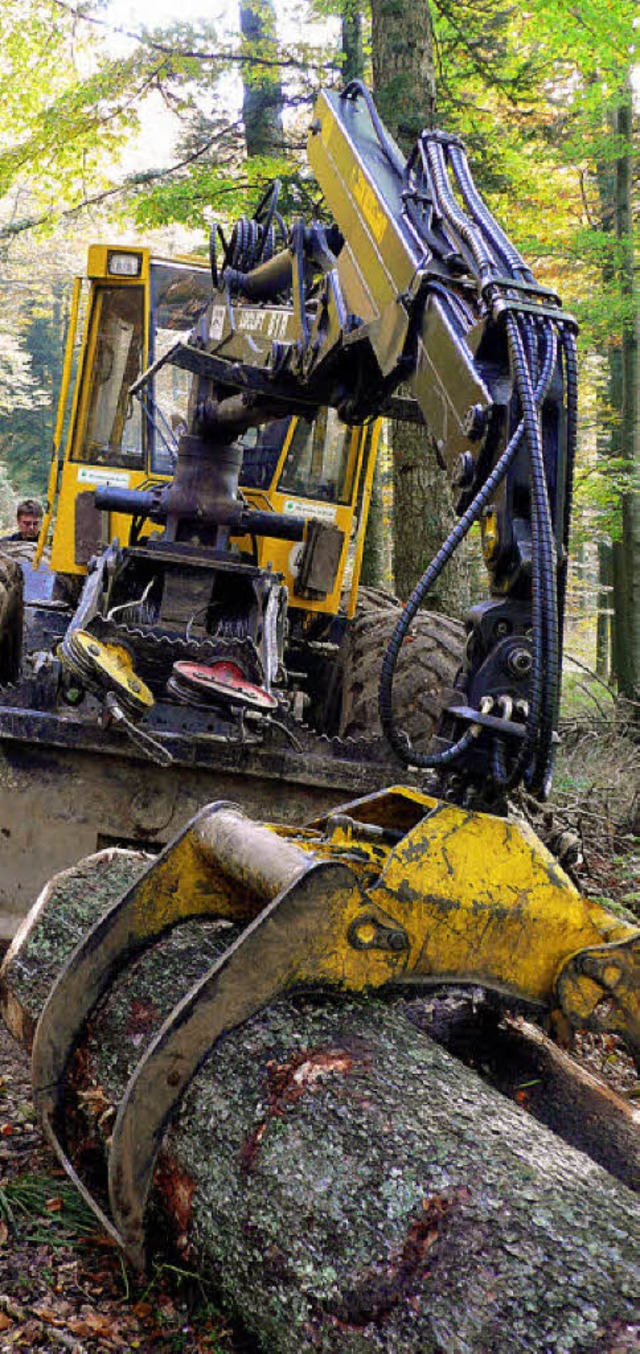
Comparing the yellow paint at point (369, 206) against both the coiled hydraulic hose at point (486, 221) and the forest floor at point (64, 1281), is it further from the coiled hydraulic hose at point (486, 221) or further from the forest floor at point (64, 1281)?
the forest floor at point (64, 1281)

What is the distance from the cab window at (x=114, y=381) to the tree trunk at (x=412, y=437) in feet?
8.53

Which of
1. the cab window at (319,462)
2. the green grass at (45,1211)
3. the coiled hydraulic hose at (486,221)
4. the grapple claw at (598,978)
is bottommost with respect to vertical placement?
the green grass at (45,1211)

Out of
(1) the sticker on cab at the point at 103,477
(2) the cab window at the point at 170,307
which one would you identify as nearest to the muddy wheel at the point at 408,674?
(2) the cab window at the point at 170,307

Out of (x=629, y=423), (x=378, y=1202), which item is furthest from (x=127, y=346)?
(x=629, y=423)

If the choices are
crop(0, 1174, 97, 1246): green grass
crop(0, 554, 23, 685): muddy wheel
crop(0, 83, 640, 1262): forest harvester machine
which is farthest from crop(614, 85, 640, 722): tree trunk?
crop(0, 1174, 97, 1246): green grass

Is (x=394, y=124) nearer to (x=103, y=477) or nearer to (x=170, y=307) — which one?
(x=170, y=307)

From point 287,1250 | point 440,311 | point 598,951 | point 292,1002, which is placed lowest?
point 287,1250

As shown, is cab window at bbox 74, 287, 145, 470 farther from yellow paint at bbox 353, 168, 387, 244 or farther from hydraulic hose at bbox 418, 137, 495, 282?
hydraulic hose at bbox 418, 137, 495, 282

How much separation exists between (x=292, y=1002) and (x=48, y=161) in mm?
12264

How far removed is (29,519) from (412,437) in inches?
153

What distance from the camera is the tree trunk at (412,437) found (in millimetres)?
8664

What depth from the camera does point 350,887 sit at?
252 cm

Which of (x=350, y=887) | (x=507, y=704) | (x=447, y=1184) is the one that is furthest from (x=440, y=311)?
(x=447, y=1184)

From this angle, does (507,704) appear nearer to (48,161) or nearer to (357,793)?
(357,793)
